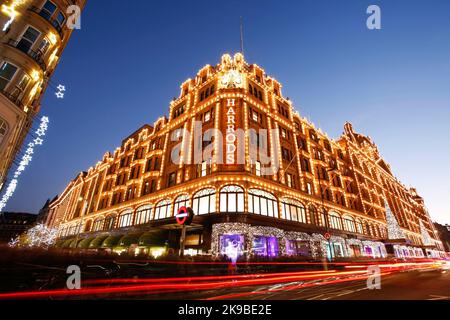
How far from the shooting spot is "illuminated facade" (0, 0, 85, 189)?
16.5 metres

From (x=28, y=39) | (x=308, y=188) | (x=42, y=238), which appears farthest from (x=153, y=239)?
(x=42, y=238)

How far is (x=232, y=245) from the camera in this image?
21.9 meters

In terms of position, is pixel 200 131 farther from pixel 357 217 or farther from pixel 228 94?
pixel 357 217

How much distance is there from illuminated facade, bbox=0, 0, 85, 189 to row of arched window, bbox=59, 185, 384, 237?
53.9ft

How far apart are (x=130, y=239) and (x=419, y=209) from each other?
105 m

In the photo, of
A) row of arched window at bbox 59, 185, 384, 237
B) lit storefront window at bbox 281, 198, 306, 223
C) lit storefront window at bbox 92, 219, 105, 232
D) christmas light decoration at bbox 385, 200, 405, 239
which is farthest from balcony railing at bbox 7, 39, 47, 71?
christmas light decoration at bbox 385, 200, 405, 239

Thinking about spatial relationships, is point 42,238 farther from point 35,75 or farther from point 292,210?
point 292,210

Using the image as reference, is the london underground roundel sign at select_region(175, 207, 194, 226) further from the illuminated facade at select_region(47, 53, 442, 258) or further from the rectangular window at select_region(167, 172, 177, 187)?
the rectangular window at select_region(167, 172, 177, 187)

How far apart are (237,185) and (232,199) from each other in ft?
5.21

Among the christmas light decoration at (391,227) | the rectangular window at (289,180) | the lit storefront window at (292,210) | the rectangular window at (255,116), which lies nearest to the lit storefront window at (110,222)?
the lit storefront window at (292,210)

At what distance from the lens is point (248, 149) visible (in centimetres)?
2627

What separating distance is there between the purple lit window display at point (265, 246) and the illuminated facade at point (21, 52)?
22476 millimetres

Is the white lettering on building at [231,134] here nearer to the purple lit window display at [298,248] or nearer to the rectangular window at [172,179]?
the rectangular window at [172,179]
